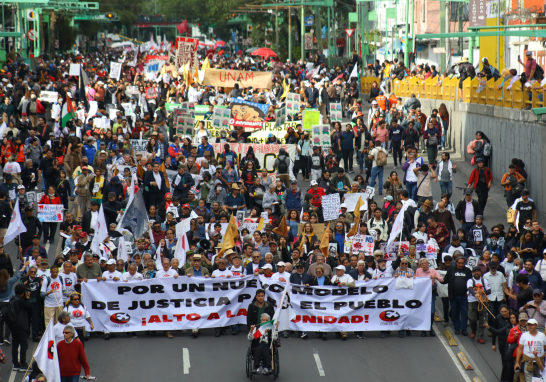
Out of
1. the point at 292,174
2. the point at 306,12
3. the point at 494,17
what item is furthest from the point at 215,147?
the point at 306,12

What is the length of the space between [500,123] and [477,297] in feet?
37.3

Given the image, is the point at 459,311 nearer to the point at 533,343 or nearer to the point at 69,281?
the point at 533,343

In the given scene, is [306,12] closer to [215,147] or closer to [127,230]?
[215,147]

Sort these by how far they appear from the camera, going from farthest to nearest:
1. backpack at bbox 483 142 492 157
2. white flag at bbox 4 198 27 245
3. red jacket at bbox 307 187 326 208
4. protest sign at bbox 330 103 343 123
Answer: protest sign at bbox 330 103 343 123, backpack at bbox 483 142 492 157, red jacket at bbox 307 187 326 208, white flag at bbox 4 198 27 245

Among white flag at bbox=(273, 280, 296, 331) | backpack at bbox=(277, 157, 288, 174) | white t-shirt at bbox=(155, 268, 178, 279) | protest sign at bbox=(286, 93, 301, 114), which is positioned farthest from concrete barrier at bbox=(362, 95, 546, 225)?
white t-shirt at bbox=(155, 268, 178, 279)

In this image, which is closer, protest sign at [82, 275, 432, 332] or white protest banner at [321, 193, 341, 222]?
protest sign at [82, 275, 432, 332]

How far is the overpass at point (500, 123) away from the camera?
2197cm

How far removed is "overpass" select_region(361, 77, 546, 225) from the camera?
2197cm

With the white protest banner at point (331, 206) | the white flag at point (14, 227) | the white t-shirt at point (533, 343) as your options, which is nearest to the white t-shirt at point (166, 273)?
the white flag at point (14, 227)

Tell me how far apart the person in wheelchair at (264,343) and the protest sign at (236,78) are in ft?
72.3

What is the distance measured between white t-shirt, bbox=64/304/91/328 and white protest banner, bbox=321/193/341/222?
6.86 m

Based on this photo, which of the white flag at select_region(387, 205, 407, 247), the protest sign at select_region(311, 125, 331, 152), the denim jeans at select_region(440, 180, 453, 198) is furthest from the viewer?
the protest sign at select_region(311, 125, 331, 152)

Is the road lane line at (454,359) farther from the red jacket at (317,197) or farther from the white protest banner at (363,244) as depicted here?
the red jacket at (317,197)

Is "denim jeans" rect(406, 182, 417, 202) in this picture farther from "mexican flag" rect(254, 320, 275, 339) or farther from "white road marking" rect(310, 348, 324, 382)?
"mexican flag" rect(254, 320, 275, 339)
